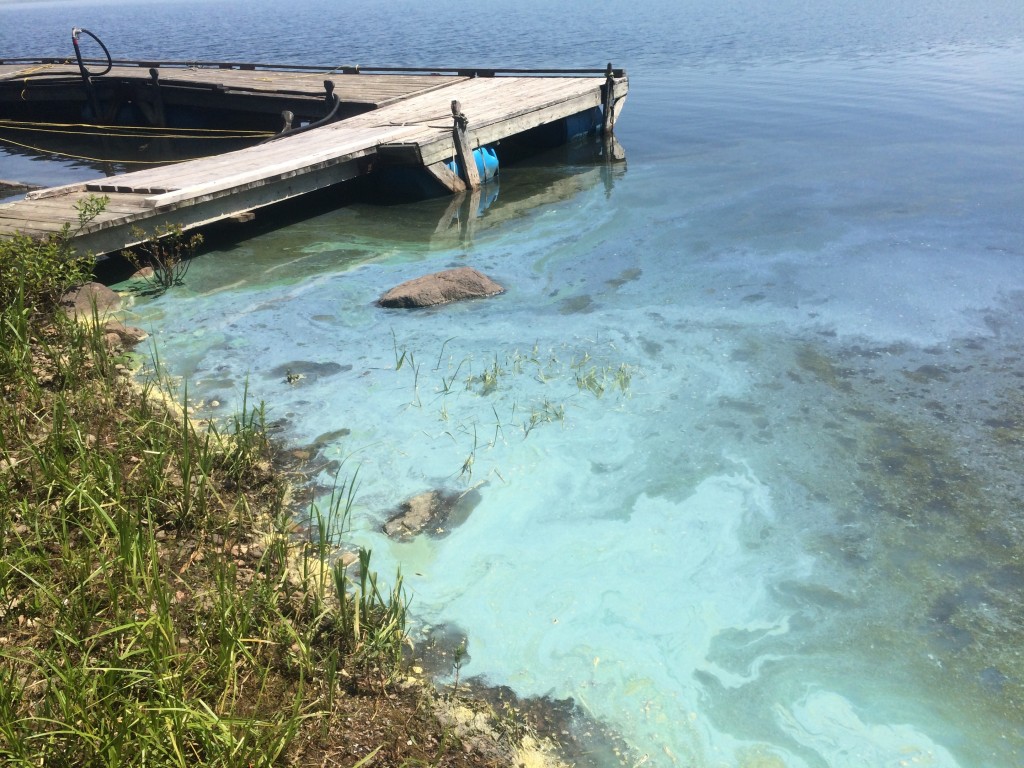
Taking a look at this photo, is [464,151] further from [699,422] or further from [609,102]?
[699,422]

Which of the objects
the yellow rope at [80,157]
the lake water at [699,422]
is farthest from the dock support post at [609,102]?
the yellow rope at [80,157]

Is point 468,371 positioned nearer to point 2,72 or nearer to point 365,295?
point 365,295

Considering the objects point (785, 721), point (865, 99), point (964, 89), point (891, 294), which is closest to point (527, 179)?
point (891, 294)

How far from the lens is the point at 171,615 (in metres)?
3.31

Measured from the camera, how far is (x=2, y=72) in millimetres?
19609

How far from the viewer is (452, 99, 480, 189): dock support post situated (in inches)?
424

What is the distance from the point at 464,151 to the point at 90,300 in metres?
5.58

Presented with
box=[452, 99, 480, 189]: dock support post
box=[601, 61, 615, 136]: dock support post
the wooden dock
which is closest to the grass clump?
the wooden dock

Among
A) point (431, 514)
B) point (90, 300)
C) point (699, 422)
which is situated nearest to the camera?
point (431, 514)

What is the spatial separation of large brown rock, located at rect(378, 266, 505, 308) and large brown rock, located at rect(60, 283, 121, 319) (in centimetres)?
234

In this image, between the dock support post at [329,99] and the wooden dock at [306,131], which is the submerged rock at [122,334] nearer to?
the wooden dock at [306,131]

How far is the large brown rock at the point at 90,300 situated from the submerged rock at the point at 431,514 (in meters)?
3.50

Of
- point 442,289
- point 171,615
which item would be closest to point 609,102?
point 442,289

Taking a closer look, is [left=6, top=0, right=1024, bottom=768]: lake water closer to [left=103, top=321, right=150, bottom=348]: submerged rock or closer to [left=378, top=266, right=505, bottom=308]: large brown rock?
[left=378, top=266, right=505, bottom=308]: large brown rock
